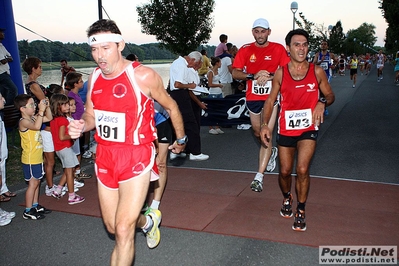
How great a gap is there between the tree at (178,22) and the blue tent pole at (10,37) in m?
22.5

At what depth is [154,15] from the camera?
33.6 metres

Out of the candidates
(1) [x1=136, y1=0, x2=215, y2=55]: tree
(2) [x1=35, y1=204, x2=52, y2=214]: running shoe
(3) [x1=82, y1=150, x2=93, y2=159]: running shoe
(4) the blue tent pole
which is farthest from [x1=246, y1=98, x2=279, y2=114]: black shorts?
(1) [x1=136, y1=0, x2=215, y2=55]: tree

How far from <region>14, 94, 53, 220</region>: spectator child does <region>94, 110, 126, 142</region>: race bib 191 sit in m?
2.07

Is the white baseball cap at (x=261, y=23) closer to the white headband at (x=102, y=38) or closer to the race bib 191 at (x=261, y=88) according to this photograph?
the race bib 191 at (x=261, y=88)

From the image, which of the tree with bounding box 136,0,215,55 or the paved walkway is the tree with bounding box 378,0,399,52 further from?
the paved walkway

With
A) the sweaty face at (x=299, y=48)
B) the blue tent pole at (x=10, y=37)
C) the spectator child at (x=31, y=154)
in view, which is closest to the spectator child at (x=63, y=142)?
the spectator child at (x=31, y=154)

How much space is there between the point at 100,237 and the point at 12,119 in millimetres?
5798

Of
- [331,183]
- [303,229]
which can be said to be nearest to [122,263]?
[303,229]

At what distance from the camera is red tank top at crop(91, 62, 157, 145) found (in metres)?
3.38

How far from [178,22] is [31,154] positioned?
29.3 metres

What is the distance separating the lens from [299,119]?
181 inches

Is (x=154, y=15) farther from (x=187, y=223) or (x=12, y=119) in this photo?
(x=187, y=223)

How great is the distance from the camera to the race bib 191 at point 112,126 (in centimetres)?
339

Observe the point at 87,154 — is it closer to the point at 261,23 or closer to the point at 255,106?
the point at 255,106
